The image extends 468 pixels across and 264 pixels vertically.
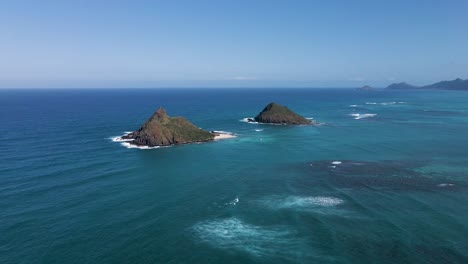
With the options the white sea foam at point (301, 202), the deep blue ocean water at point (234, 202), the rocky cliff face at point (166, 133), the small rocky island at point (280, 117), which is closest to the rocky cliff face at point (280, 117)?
the small rocky island at point (280, 117)

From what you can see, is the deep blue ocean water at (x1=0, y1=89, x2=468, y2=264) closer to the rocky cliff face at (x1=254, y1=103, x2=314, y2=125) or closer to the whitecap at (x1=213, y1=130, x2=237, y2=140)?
the whitecap at (x1=213, y1=130, x2=237, y2=140)

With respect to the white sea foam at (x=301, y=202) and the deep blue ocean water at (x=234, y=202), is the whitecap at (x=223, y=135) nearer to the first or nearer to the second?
the deep blue ocean water at (x=234, y=202)

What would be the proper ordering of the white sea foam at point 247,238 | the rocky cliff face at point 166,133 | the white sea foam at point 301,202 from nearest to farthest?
the white sea foam at point 247,238, the white sea foam at point 301,202, the rocky cliff face at point 166,133

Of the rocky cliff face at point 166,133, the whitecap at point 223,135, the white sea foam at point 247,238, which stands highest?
the rocky cliff face at point 166,133

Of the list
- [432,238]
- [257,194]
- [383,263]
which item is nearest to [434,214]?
[432,238]

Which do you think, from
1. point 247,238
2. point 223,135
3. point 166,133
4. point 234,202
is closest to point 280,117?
point 223,135

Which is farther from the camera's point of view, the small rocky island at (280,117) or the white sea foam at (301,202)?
the small rocky island at (280,117)

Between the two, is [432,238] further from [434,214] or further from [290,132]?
[290,132]
